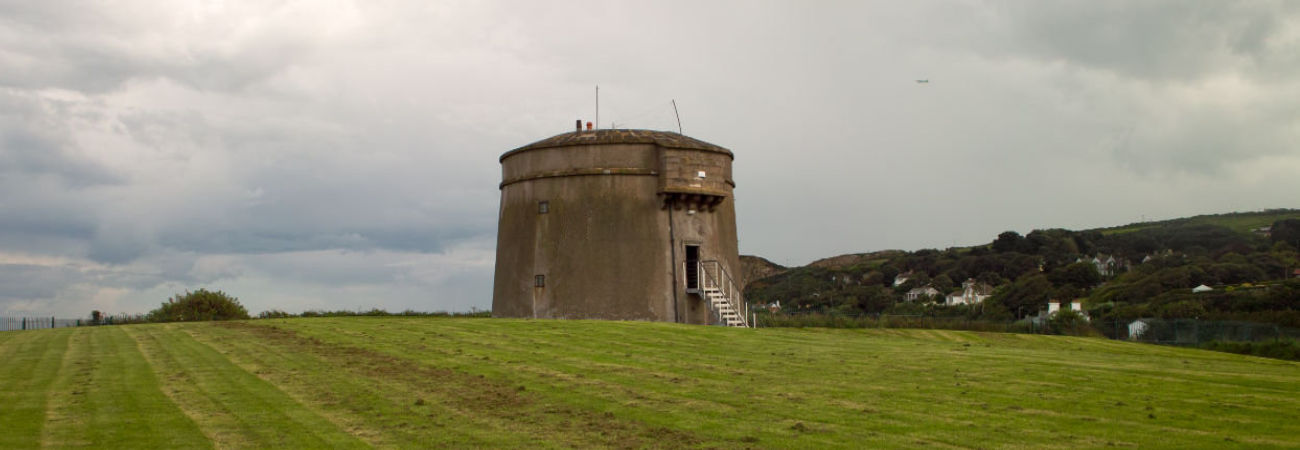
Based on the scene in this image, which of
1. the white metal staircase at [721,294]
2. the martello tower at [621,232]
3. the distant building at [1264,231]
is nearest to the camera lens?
the white metal staircase at [721,294]

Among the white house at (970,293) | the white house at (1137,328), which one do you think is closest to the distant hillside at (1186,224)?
the white house at (970,293)

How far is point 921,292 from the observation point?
101688 millimetres

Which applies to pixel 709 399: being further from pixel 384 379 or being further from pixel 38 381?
pixel 38 381

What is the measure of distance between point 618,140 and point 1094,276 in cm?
6965

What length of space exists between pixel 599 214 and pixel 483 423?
19946mm

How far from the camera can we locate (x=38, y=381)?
48.5ft

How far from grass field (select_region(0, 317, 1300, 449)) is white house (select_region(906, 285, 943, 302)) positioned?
80370mm

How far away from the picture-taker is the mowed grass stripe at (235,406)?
35.4 ft

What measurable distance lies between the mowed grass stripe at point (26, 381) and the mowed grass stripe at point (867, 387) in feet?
17.0

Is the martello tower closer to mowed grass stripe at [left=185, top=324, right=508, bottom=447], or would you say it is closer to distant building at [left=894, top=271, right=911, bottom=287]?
mowed grass stripe at [left=185, top=324, right=508, bottom=447]

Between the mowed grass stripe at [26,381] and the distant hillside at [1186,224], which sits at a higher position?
the distant hillside at [1186,224]

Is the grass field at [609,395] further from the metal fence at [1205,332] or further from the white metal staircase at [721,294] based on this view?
the metal fence at [1205,332]

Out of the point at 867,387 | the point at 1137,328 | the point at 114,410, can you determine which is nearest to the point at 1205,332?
the point at 1137,328

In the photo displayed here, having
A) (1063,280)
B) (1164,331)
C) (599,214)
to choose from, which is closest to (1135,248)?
(1063,280)
